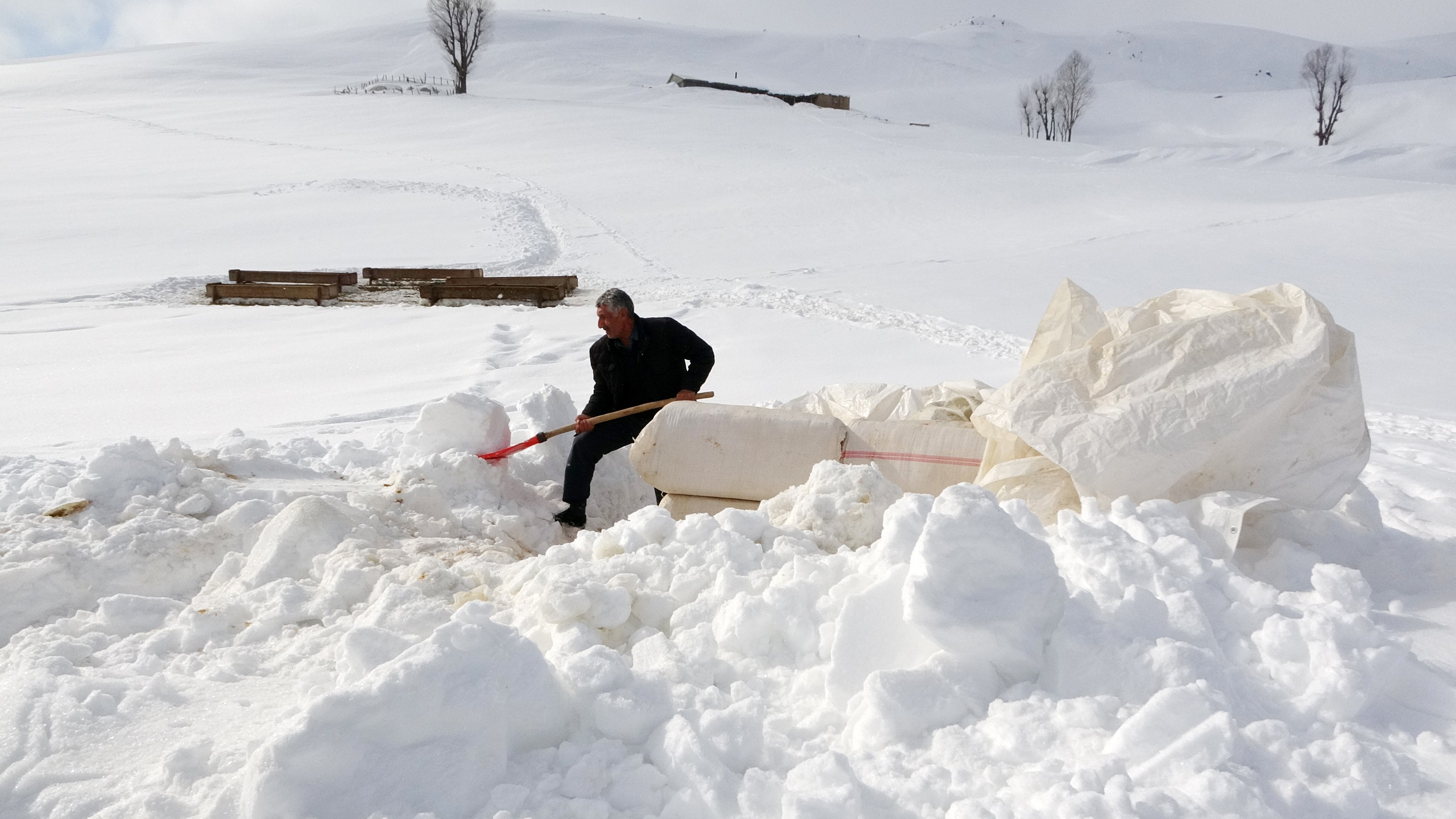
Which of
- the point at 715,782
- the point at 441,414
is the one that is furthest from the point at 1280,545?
the point at 441,414

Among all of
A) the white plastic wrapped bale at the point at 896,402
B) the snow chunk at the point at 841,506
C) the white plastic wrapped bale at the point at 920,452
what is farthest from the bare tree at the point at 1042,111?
the snow chunk at the point at 841,506

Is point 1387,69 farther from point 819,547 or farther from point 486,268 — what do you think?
point 819,547

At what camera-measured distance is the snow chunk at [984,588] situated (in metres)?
1.84

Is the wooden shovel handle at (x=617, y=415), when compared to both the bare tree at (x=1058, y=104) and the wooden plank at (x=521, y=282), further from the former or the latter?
the bare tree at (x=1058, y=104)

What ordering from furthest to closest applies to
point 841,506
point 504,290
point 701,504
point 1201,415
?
point 504,290, point 701,504, point 841,506, point 1201,415

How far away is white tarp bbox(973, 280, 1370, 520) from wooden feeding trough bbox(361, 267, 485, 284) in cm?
847

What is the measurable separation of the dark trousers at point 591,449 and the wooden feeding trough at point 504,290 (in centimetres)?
497

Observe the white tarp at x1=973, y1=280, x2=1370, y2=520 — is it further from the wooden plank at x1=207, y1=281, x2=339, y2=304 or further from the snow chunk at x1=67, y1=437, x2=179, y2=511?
the wooden plank at x1=207, y1=281, x2=339, y2=304

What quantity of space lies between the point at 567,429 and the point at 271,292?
662cm

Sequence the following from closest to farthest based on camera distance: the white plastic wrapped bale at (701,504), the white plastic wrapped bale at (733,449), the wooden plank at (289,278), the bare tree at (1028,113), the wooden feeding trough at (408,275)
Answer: the white plastic wrapped bale at (733,449) < the white plastic wrapped bale at (701,504) < the wooden plank at (289,278) < the wooden feeding trough at (408,275) < the bare tree at (1028,113)

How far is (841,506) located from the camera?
2830 millimetres

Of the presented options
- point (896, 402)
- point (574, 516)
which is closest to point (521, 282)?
point (574, 516)

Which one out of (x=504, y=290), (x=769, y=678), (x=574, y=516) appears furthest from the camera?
(x=504, y=290)

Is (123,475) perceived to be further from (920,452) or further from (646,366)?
(920,452)
